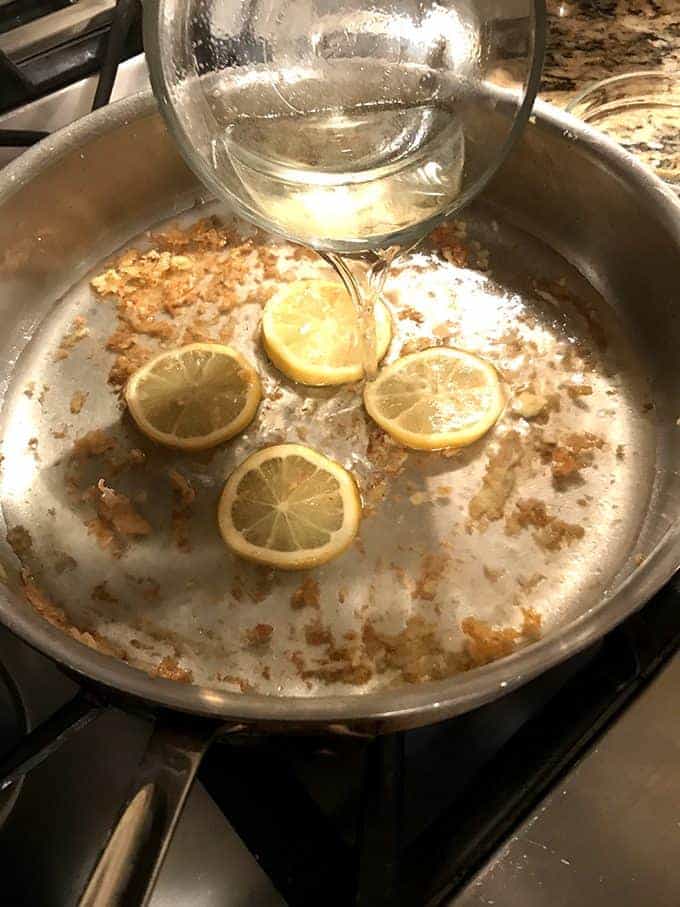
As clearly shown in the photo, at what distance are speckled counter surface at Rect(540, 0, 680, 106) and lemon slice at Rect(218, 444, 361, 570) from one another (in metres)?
1.17

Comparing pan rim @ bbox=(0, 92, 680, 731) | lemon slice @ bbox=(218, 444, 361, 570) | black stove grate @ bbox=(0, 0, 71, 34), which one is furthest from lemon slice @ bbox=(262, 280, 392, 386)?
black stove grate @ bbox=(0, 0, 71, 34)

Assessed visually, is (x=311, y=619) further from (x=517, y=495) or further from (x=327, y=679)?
(x=517, y=495)

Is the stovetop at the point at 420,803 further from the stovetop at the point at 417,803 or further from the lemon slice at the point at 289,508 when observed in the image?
the lemon slice at the point at 289,508

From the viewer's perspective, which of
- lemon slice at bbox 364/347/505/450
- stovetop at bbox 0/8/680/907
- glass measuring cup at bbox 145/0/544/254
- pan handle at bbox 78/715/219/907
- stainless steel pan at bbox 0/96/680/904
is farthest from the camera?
lemon slice at bbox 364/347/505/450

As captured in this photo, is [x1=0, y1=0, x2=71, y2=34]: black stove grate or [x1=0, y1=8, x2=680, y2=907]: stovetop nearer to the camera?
[x1=0, y1=8, x2=680, y2=907]: stovetop

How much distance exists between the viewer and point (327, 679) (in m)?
1.22

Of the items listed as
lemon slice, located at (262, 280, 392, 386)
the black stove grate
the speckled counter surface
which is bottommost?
lemon slice, located at (262, 280, 392, 386)

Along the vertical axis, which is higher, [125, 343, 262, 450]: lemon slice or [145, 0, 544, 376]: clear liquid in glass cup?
[145, 0, 544, 376]: clear liquid in glass cup

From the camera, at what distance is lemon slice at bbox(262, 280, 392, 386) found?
1519 mm

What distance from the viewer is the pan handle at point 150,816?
0.81 meters

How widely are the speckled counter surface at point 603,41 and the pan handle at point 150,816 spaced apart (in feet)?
5.51

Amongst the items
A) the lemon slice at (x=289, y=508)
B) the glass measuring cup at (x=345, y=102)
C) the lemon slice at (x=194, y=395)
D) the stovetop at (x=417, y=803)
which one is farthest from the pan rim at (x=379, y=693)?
the glass measuring cup at (x=345, y=102)

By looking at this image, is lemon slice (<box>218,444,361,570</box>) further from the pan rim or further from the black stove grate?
the black stove grate

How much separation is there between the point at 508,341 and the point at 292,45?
67cm
